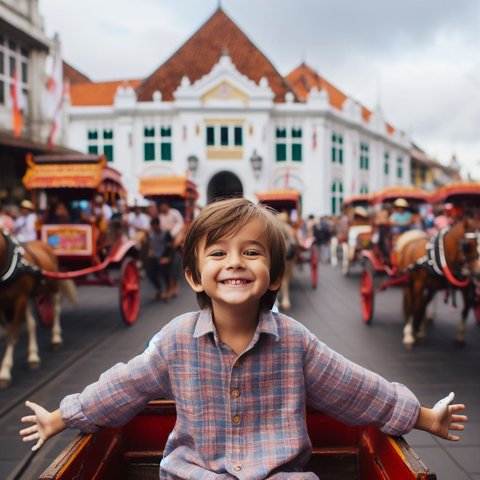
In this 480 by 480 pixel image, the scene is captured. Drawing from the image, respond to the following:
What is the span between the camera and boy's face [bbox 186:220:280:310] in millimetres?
1664

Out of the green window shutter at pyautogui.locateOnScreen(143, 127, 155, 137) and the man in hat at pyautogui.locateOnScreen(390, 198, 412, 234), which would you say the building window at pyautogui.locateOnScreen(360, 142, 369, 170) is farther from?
the man in hat at pyautogui.locateOnScreen(390, 198, 412, 234)

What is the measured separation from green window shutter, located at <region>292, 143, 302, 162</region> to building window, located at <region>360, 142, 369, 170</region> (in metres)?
5.96

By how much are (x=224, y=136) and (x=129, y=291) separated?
1971 centimetres

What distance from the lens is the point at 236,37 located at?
1241 inches

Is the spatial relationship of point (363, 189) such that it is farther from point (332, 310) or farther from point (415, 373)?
point (415, 373)

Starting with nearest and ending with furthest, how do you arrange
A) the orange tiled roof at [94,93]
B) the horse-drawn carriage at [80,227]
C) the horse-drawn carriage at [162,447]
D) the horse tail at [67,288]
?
the horse-drawn carriage at [162,447] → the horse tail at [67,288] → the horse-drawn carriage at [80,227] → the orange tiled roof at [94,93]

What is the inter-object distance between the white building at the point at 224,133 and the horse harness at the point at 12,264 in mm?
20845

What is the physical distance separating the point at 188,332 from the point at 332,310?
7219 mm

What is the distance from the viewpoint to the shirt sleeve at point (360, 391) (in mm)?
1782

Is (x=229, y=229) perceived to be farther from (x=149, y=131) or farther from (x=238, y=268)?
(x=149, y=131)

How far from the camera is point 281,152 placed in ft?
90.3

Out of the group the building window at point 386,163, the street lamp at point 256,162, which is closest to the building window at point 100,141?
the street lamp at point 256,162

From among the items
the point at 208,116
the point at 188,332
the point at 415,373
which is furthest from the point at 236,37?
the point at 188,332

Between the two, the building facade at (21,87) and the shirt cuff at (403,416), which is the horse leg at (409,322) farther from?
the building facade at (21,87)
